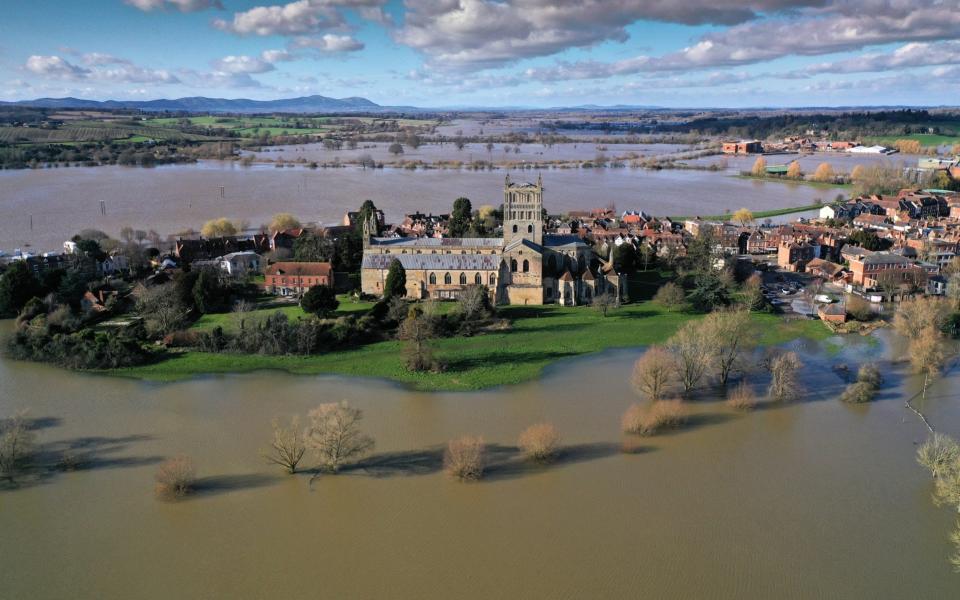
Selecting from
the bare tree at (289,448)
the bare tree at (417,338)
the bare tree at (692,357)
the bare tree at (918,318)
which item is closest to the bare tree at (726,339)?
the bare tree at (692,357)

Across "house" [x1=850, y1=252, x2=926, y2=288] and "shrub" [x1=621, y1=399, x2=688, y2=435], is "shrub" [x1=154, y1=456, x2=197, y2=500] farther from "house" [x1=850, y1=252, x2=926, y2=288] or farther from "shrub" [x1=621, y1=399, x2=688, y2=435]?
"house" [x1=850, y1=252, x2=926, y2=288]

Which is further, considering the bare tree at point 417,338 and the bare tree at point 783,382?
the bare tree at point 417,338

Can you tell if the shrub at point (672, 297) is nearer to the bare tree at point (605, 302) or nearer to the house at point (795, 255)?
the bare tree at point (605, 302)

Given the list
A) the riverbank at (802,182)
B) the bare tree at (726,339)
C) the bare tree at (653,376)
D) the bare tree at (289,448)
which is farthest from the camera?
the riverbank at (802,182)

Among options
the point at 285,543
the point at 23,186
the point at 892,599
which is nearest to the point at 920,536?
the point at 892,599

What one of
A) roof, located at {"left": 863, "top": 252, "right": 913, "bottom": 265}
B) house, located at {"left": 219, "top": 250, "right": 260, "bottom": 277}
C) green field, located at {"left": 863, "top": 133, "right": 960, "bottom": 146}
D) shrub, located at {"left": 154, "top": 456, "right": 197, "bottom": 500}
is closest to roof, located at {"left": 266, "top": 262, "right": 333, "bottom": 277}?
house, located at {"left": 219, "top": 250, "right": 260, "bottom": 277}
